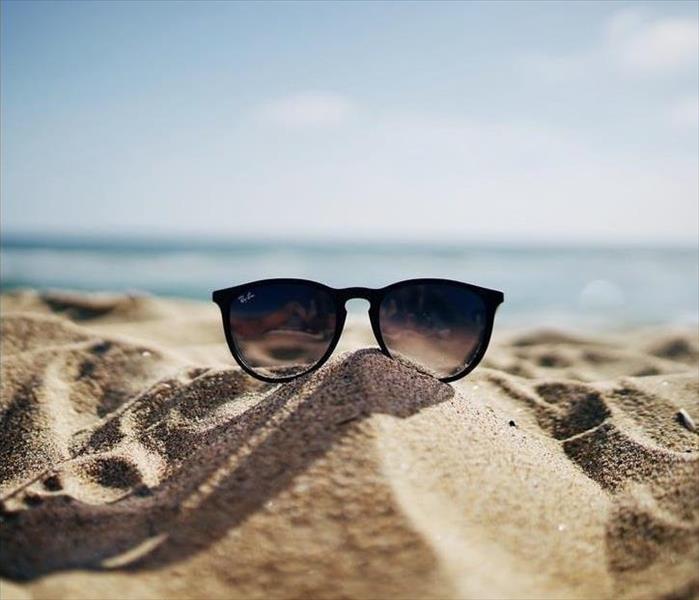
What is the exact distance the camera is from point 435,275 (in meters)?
18.6

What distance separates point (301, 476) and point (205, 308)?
6157 mm

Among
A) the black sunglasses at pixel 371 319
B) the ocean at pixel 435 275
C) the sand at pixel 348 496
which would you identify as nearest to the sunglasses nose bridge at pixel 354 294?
the black sunglasses at pixel 371 319

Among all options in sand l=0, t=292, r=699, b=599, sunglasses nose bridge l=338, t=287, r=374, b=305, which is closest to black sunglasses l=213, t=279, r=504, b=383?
sunglasses nose bridge l=338, t=287, r=374, b=305

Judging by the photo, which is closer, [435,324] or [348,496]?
[348,496]

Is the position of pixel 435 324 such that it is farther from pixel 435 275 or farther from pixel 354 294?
pixel 435 275

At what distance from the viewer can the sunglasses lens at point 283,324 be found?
2.17m

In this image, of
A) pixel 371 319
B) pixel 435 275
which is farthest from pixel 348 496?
pixel 435 275

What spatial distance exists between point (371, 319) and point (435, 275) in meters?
16.6

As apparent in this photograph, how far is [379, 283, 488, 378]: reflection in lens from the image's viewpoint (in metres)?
2.17

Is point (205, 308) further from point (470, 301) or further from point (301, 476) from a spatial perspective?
point (301, 476)

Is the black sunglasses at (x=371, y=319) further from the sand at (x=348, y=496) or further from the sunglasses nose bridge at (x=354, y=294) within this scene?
the sand at (x=348, y=496)

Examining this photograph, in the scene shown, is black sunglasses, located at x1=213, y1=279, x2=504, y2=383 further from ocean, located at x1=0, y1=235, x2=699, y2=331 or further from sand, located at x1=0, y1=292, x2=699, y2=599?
ocean, located at x1=0, y1=235, x2=699, y2=331

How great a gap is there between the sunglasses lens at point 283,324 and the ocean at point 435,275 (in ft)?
20.7

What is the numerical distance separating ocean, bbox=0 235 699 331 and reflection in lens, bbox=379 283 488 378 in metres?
5.99
